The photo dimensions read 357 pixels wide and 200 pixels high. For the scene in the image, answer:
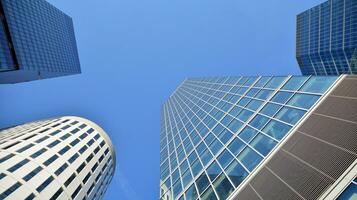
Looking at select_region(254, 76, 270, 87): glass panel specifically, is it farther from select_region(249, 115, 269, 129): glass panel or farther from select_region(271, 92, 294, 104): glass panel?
select_region(249, 115, 269, 129): glass panel

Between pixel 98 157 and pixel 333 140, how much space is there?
58142 millimetres

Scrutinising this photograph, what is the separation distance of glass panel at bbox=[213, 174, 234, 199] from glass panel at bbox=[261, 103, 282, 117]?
655 centimetres

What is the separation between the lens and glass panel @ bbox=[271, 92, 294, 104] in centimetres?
2184

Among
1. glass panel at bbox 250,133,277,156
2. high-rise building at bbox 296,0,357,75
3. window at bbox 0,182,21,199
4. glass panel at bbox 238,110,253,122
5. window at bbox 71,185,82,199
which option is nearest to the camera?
glass panel at bbox 250,133,277,156

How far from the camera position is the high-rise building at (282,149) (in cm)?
1312

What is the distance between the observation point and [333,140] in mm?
13930

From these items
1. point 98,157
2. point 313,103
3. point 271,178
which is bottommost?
point 98,157

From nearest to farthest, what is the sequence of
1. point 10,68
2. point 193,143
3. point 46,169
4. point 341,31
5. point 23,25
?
point 193,143, point 46,169, point 10,68, point 23,25, point 341,31

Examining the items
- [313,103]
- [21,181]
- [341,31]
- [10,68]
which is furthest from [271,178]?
[341,31]

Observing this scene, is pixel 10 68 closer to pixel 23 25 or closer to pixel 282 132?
pixel 23 25

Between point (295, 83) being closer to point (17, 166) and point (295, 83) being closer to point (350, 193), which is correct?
point (350, 193)

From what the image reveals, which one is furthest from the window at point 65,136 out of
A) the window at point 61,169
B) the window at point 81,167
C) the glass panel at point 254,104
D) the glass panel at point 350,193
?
the glass panel at point 350,193

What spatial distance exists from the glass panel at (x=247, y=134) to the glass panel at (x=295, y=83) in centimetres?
475

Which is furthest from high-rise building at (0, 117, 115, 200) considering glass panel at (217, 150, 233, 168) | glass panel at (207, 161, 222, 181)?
glass panel at (217, 150, 233, 168)
